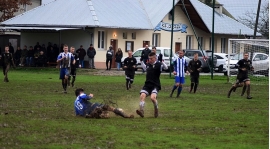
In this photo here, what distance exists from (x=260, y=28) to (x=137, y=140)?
5766 centimetres

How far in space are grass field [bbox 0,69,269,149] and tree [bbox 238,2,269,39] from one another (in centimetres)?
4147

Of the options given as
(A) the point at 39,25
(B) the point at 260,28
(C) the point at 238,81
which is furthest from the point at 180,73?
(B) the point at 260,28

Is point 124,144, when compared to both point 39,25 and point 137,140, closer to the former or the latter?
point 137,140

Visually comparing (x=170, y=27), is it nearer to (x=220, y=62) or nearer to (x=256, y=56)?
(x=220, y=62)

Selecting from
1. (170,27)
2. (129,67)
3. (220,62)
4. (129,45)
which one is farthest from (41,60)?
(129,67)

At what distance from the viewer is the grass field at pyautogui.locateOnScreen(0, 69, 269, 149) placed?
14.2 m

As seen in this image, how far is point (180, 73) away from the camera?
93.1ft

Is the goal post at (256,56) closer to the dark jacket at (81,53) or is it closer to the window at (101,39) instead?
the dark jacket at (81,53)

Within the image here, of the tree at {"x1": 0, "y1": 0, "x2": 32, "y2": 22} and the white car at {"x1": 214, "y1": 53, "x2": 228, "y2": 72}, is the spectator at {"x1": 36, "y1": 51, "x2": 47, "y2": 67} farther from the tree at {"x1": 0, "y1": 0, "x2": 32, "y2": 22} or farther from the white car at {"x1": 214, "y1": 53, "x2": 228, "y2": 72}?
the white car at {"x1": 214, "y1": 53, "x2": 228, "y2": 72}

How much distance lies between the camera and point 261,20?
70.4 m

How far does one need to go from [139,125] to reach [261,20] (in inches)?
2148

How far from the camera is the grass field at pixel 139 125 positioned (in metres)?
14.2

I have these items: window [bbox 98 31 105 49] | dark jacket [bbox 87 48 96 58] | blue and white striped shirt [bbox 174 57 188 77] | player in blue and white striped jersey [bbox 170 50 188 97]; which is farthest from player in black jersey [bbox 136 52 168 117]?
window [bbox 98 31 105 49]

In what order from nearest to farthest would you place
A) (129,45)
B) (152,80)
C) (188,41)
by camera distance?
(152,80) → (129,45) → (188,41)
